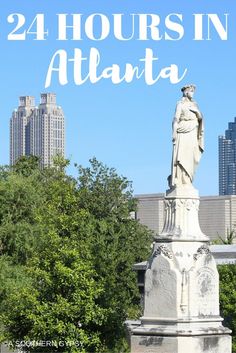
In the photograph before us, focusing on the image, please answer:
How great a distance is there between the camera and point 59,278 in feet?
108

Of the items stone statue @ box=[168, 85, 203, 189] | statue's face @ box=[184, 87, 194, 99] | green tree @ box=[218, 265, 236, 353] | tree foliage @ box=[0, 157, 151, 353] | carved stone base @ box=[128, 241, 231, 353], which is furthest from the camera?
green tree @ box=[218, 265, 236, 353]

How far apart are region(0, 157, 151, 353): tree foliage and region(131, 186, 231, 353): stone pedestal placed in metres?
8.35

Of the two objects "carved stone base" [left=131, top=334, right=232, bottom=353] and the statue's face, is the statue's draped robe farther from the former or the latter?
"carved stone base" [left=131, top=334, right=232, bottom=353]

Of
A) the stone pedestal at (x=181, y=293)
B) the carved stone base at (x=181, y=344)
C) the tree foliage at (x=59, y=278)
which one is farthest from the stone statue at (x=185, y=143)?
the tree foliage at (x=59, y=278)

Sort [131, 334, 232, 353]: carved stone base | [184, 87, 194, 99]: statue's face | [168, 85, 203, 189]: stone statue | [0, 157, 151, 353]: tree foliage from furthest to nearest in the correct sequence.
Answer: [0, 157, 151, 353]: tree foliage < [184, 87, 194, 99]: statue's face < [168, 85, 203, 189]: stone statue < [131, 334, 232, 353]: carved stone base

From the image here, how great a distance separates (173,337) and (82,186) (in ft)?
142

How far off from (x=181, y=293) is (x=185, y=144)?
3098 mm

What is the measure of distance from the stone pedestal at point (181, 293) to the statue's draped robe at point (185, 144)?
1.25 feet

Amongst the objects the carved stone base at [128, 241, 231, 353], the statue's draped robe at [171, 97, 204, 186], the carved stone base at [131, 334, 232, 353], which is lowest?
the carved stone base at [131, 334, 232, 353]

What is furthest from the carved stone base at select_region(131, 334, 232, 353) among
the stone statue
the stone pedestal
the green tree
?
the green tree

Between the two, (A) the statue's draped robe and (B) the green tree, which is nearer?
(A) the statue's draped robe

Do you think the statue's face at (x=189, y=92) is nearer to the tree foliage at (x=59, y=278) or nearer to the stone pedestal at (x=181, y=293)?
the stone pedestal at (x=181, y=293)

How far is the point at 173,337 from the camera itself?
22.9 metres

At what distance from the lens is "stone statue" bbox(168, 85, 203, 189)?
78.9 ft
